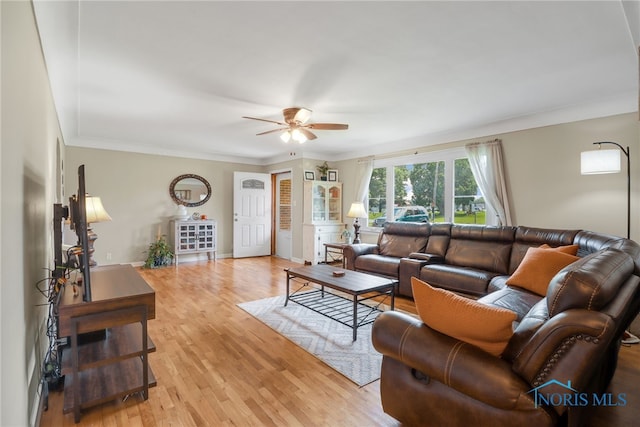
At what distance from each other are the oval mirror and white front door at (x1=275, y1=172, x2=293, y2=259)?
5.36 ft

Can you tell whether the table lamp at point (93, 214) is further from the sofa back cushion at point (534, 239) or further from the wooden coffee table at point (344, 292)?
the sofa back cushion at point (534, 239)

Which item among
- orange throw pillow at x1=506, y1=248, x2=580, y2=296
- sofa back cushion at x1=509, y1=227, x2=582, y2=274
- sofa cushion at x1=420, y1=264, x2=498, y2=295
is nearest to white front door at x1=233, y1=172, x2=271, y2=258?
sofa cushion at x1=420, y1=264, x2=498, y2=295

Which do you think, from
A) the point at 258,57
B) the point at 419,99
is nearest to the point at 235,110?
the point at 258,57

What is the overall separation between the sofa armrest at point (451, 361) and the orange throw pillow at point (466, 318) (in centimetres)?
4

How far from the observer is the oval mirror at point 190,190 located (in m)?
6.60

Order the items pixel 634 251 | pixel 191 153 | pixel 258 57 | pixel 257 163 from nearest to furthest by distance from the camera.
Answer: pixel 634 251, pixel 258 57, pixel 191 153, pixel 257 163

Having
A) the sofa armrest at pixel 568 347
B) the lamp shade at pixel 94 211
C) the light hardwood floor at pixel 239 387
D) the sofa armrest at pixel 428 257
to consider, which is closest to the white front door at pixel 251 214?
the light hardwood floor at pixel 239 387

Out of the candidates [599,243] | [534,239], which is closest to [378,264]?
[534,239]

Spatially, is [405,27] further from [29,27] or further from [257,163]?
[257,163]

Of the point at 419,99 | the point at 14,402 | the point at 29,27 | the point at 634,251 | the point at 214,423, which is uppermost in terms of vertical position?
the point at 419,99

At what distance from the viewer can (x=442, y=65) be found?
2.64 meters

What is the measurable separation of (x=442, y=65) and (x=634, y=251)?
6.28 feet

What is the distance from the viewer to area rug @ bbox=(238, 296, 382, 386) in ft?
7.79

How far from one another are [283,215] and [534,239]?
16.9ft
